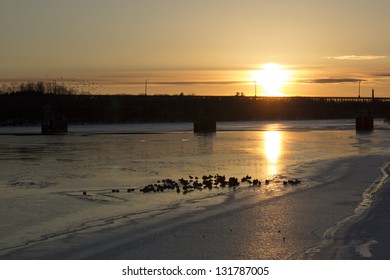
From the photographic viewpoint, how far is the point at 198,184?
106 feet

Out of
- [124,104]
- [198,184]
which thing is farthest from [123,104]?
[198,184]

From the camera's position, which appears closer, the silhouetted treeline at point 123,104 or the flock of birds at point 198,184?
the flock of birds at point 198,184

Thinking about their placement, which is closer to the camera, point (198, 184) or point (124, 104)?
point (198, 184)

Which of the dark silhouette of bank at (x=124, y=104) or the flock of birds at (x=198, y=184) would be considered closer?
the flock of birds at (x=198, y=184)

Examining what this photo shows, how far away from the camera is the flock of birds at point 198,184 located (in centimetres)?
3061

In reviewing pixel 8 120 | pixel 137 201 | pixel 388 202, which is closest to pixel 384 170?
pixel 388 202

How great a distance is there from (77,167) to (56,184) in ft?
33.7

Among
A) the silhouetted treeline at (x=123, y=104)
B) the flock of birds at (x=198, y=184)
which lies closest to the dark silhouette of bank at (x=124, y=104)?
the silhouetted treeline at (x=123, y=104)

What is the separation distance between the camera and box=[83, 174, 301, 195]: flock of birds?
3061cm

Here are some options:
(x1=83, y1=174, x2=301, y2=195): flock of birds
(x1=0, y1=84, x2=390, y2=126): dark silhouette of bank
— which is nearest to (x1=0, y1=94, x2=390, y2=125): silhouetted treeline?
(x1=0, y1=84, x2=390, y2=126): dark silhouette of bank

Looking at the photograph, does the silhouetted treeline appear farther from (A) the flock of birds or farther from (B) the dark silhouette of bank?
(A) the flock of birds

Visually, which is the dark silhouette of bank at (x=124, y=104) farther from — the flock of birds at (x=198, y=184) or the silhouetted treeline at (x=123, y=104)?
the flock of birds at (x=198, y=184)

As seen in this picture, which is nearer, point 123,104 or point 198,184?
point 198,184

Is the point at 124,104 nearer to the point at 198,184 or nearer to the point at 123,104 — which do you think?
Result: the point at 123,104
